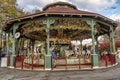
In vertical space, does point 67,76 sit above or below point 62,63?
below

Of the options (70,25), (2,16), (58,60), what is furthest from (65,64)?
(2,16)

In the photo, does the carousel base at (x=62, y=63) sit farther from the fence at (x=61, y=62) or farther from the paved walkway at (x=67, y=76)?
the paved walkway at (x=67, y=76)

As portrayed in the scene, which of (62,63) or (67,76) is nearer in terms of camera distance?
(67,76)

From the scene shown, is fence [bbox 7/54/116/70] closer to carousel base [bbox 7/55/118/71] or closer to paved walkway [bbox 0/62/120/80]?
carousel base [bbox 7/55/118/71]

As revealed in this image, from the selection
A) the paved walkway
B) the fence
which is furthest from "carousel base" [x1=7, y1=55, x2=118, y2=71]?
the paved walkway

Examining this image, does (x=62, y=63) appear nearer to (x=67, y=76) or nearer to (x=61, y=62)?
(x=61, y=62)

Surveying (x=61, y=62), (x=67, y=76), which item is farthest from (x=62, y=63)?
(x=67, y=76)

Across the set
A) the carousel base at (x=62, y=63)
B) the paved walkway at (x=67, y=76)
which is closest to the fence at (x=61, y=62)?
the carousel base at (x=62, y=63)

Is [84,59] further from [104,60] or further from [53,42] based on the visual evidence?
[53,42]

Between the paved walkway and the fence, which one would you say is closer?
the paved walkway

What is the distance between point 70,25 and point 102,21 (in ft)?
10.6

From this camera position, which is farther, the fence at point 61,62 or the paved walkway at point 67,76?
the fence at point 61,62

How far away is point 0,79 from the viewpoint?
39.9 feet

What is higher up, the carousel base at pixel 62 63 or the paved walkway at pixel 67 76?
the carousel base at pixel 62 63
